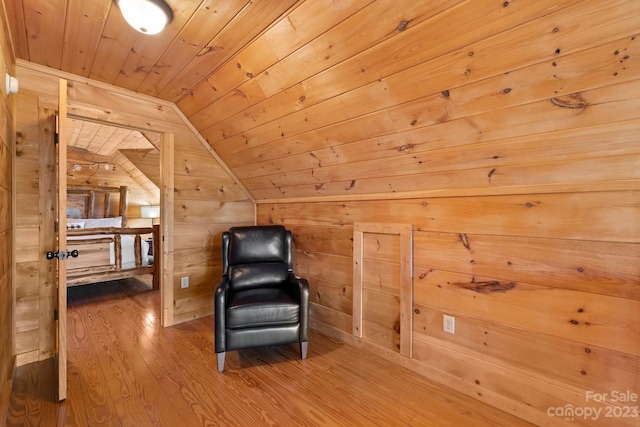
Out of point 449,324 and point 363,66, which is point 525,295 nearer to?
point 449,324

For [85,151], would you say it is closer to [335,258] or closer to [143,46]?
[143,46]

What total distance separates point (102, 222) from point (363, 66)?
21.8 ft

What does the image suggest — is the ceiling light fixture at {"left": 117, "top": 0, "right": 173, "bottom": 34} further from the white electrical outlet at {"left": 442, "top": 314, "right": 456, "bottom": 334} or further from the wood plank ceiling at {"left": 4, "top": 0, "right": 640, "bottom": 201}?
the white electrical outlet at {"left": 442, "top": 314, "right": 456, "bottom": 334}

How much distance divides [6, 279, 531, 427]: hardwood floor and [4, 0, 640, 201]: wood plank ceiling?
4.50 feet

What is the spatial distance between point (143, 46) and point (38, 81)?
1.04 meters

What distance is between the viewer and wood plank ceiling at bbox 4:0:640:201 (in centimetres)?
113

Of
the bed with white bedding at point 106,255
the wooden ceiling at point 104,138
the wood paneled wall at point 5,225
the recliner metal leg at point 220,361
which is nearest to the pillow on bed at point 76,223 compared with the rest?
the wooden ceiling at point 104,138

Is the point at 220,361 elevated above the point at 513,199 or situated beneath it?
situated beneath

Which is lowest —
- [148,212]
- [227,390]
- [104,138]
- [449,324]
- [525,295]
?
[227,390]

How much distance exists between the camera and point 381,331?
2.28 m

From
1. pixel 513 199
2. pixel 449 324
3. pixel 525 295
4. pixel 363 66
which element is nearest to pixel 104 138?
pixel 363 66

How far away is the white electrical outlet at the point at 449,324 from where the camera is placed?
6.15ft

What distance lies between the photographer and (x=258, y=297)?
2.21 metres

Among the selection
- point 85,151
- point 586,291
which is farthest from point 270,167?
point 85,151
